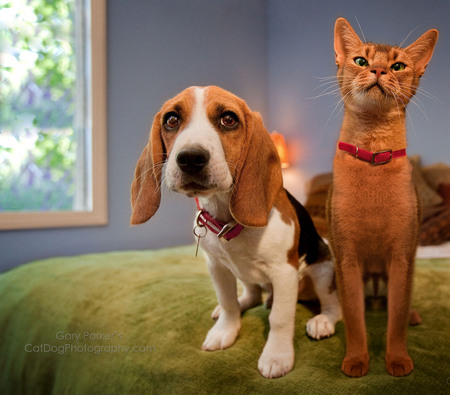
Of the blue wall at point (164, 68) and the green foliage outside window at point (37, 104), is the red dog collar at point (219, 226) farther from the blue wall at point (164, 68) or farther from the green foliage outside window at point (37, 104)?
the green foliage outside window at point (37, 104)

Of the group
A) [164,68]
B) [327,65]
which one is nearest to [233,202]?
[327,65]

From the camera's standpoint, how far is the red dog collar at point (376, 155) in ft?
1.76

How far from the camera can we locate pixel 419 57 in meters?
0.52

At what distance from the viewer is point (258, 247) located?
71 cm

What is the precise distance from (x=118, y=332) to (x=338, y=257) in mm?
621

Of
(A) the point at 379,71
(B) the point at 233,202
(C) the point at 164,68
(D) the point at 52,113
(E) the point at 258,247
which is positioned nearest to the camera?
(A) the point at 379,71

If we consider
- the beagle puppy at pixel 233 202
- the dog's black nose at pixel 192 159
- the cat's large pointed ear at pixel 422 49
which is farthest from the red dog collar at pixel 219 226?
the cat's large pointed ear at pixel 422 49

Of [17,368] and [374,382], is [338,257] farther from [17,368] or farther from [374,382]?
[17,368]

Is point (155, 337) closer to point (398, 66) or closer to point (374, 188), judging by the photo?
point (374, 188)

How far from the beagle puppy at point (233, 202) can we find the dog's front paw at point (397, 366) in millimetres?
165

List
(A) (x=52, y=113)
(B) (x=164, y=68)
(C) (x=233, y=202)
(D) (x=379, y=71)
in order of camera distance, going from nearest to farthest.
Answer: (D) (x=379, y=71) → (C) (x=233, y=202) → (B) (x=164, y=68) → (A) (x=52, y=113)

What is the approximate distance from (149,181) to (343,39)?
355mm

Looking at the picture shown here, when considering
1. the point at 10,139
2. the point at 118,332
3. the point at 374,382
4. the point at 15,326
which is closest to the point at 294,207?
the point at 374,382

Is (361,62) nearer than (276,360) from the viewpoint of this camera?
Yes
